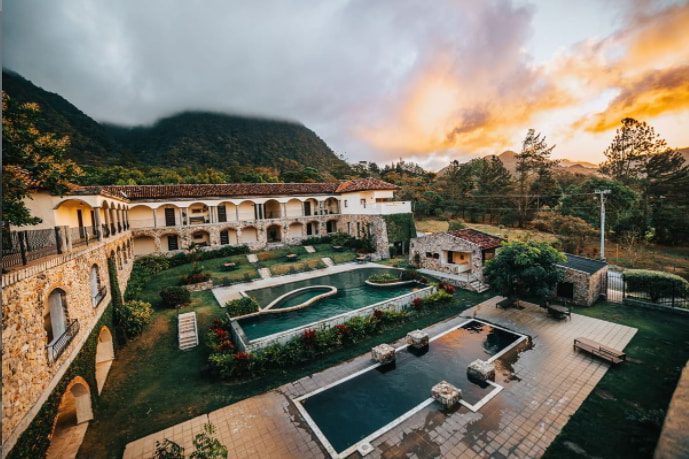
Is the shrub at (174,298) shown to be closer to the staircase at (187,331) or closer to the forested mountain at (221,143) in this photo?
the staircase at (187,331)

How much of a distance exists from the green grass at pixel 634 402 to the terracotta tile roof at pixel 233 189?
→ 22867 mm

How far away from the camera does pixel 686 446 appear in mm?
5773

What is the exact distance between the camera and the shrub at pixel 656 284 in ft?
48.5

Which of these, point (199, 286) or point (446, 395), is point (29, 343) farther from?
point (199, 286)

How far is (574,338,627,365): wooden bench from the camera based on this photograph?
10422 mm

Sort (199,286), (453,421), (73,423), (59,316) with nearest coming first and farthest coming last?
(453,421), (59,316), (73,423), (199,286)

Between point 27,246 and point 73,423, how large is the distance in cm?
561

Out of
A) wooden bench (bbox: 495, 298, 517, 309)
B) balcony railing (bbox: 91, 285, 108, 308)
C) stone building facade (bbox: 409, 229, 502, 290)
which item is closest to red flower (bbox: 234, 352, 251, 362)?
balcony railing (bbox: 91, 285, 108, 308)

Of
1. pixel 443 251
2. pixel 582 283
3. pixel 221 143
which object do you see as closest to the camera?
pixel 582 283

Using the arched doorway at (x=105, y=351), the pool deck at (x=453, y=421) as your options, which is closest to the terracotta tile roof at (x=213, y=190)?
the arched doorway at (x=105, y=351)

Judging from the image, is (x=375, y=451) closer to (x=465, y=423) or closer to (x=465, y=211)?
(x=465, y=423)

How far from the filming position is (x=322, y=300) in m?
18.4

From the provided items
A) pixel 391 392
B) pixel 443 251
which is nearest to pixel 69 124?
pixel 443 251

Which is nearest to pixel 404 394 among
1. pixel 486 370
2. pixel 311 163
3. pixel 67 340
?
pixel 486 370
